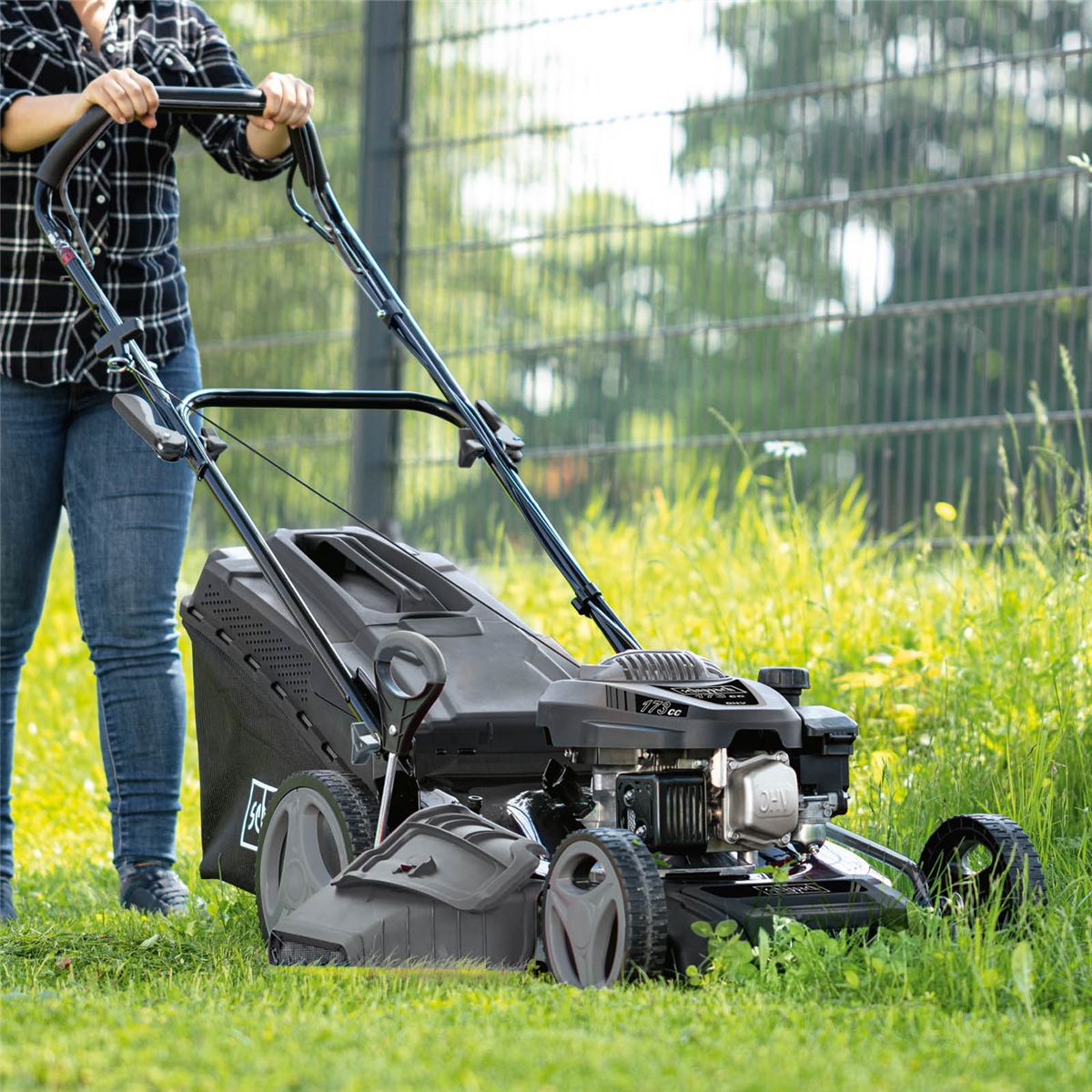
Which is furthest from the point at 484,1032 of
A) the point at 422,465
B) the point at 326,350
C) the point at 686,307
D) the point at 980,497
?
the point at 326,350

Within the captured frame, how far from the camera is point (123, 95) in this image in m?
3.04

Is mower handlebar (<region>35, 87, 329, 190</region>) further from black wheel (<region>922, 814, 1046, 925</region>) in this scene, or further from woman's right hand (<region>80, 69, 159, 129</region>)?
black wheel (<region>922, 814, 1046, 925</region>)

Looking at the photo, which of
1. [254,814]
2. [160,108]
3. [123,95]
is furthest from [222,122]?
[254,814]

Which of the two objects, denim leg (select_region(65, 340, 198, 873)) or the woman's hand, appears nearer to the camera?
the woman's hand

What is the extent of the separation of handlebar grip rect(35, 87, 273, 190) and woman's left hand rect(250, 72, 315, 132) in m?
0.02

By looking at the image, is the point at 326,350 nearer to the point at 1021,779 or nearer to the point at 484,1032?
the point at 1021,779

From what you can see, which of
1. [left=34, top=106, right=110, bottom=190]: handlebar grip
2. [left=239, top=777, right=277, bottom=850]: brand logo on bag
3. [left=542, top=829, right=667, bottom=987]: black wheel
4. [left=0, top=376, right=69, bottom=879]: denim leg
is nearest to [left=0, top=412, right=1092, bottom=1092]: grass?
[left=542, top=829, right=667, bottom=987]: black wheel

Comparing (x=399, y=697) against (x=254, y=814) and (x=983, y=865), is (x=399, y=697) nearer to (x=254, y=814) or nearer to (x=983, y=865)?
(x=254, y=814)

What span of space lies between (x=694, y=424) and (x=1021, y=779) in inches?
89.4

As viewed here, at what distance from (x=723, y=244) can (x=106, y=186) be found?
7.20 feet

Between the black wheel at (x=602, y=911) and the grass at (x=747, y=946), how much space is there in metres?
0.05

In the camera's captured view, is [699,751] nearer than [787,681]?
Yes

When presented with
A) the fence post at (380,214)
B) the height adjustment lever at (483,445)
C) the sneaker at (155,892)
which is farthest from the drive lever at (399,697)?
the fence post at (380,214)

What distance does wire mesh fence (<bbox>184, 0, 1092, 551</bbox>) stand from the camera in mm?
4664
